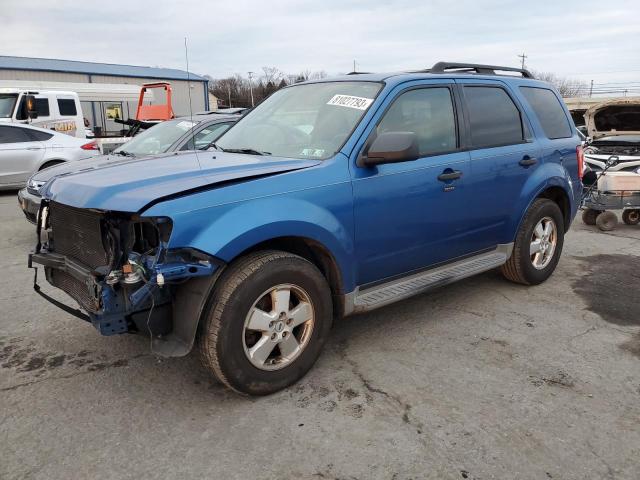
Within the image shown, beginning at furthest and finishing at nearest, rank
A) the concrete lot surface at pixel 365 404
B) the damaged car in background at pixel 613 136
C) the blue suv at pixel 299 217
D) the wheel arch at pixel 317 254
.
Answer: the damaged car in background at pixel 613 136
the wheel arch at pixel 317 254
the blue suv at pixel 299 217
the concrete lot surface at pixel 365 404

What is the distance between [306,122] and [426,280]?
1476mm

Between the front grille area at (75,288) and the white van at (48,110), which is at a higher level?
the white van at (48,110)

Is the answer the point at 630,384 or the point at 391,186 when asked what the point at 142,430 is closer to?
the point at 391,186

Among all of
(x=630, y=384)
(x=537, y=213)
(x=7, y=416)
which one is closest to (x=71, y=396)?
(x=7, y=416)

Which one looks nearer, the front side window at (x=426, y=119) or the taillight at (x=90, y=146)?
the front side window at (x=426, y=119)

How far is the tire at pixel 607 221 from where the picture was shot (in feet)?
26.9

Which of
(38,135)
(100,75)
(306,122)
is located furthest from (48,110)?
(100,75)

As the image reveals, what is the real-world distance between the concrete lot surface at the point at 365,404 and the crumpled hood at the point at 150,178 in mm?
1180

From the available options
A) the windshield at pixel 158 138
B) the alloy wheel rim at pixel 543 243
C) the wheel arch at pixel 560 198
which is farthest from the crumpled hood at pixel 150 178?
the windshield at pixel 158 138

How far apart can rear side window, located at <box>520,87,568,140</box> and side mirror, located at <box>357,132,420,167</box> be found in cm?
215

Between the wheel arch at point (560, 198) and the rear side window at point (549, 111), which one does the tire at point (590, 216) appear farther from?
the rear side window at point (549, 111)

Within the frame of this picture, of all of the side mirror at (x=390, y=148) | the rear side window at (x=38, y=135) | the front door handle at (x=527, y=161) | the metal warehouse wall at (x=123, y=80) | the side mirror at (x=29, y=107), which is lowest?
the front door handle at (x=527, y=161)

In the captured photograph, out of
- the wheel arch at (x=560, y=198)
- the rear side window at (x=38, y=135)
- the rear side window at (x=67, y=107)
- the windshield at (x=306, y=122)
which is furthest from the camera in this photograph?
the rear side window at (x=67, y=107)

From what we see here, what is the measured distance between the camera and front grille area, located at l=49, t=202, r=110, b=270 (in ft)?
9.68
